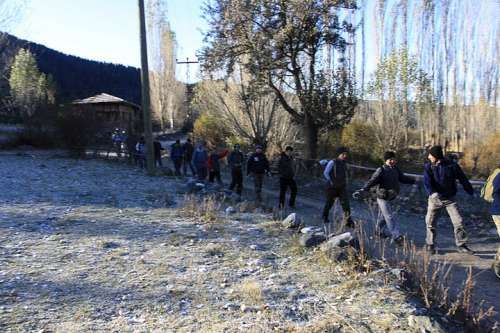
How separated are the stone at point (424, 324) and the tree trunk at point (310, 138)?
528 inches

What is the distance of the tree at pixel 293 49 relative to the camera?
15227mm

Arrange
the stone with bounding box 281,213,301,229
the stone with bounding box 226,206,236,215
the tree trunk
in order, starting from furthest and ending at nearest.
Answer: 1. the tree trunk
2. the stone with bounding box 226,206,236,215
3. the stone with bounding box 281,213,301,229

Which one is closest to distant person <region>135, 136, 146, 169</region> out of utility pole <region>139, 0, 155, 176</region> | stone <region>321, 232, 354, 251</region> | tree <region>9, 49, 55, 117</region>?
utility pole <region>139, 0, 155, 176</region>

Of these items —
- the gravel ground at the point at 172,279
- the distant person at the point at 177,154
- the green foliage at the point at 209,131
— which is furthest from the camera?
the green foliage at the point at 209,131

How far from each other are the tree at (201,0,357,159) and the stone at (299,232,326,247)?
407 inches

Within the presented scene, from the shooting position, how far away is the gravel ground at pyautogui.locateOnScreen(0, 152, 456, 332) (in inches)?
153

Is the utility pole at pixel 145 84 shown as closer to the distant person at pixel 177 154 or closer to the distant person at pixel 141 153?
the distant person at pixel 177 154

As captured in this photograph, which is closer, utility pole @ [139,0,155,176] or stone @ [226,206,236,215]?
stone @ [226,206,236,215]

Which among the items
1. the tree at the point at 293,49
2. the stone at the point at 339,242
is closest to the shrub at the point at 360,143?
the tree at the point at 293,49

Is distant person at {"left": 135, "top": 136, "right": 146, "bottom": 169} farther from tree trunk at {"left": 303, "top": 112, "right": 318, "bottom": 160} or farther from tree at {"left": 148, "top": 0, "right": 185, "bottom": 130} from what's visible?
tree at {"left": 148, "top": 0, "right": 185, "bottom": 130}

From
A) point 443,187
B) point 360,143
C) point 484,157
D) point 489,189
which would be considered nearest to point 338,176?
point 443,187

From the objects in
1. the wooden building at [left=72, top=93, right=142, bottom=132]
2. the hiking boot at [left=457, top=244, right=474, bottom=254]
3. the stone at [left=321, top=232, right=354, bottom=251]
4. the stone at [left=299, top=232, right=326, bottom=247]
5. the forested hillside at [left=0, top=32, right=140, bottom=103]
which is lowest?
the hiking boot at [left=457, top=244, right=474, bottom=254]

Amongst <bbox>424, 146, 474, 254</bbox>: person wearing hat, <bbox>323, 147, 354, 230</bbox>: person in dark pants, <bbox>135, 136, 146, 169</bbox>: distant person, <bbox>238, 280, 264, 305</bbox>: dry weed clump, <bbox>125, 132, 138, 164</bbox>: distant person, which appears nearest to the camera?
<bbox>238, 280, 264, 305</bbox>: dry weed clump

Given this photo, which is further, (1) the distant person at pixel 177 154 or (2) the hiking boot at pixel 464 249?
(1) the distant person at pixel 177 154
